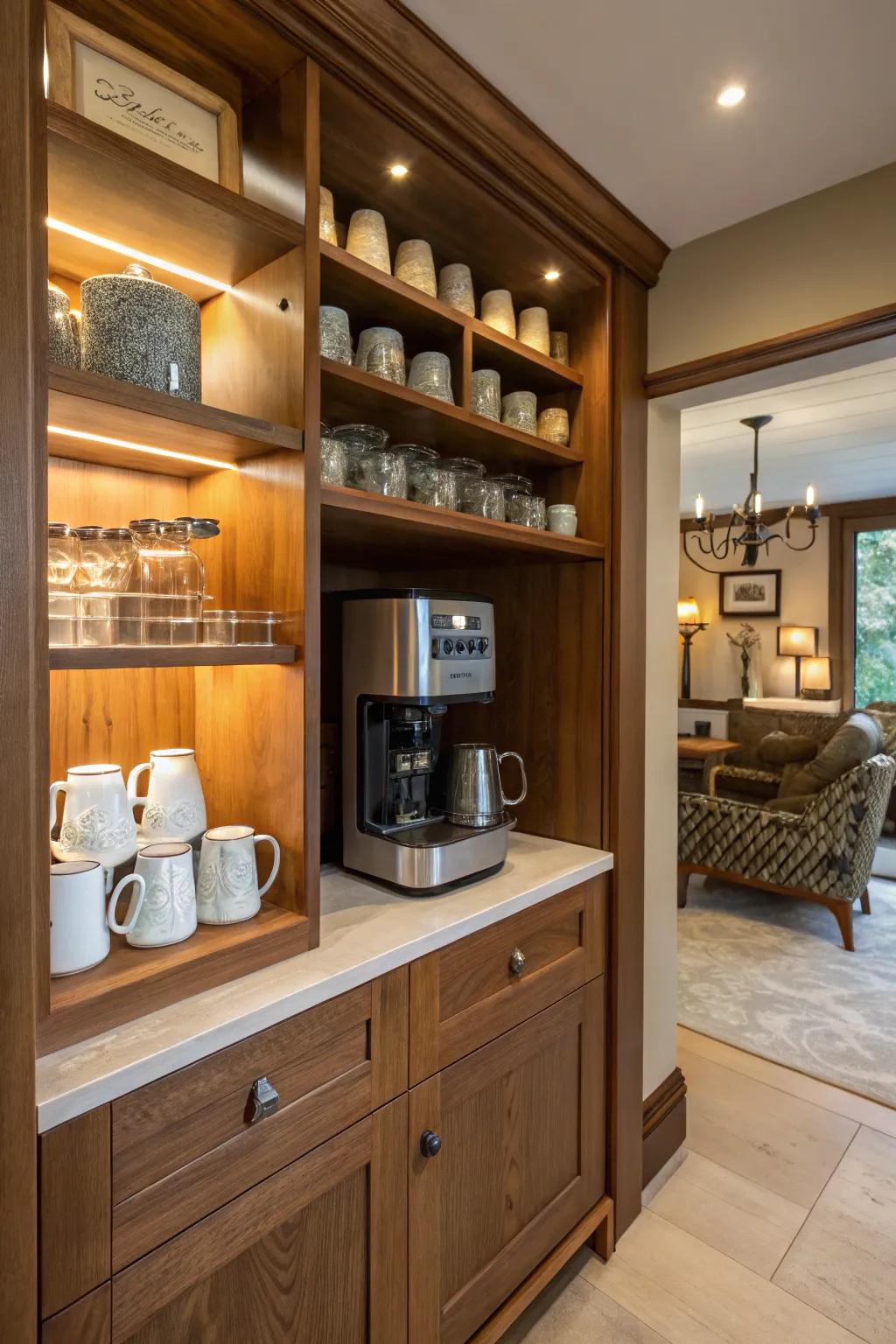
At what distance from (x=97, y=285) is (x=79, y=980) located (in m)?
0.92

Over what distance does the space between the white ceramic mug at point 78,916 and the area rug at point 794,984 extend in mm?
2518

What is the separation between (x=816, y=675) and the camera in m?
6.10

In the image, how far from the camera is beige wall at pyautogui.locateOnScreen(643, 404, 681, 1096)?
2.00 meters

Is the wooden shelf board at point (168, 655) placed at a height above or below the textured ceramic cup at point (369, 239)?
below

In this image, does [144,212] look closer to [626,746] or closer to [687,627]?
[626,746]

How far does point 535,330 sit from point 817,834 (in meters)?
2.93

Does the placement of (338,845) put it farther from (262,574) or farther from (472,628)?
(262,574)

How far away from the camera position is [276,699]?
1.19 m

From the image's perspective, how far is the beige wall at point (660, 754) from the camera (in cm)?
200

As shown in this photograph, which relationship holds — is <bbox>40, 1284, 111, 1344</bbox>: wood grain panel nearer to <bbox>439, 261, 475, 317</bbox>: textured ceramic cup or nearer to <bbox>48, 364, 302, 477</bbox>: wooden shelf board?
<bbox>48, 364, 302, 477</bbox>: wooden shelf board

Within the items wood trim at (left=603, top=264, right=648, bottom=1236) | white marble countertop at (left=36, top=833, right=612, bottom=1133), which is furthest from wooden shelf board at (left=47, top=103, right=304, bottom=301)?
white marble countertop at (left=36, top=833, right=612, bottom=1133)

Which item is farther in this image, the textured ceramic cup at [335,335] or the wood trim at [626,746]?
the wood trim at [626,746]

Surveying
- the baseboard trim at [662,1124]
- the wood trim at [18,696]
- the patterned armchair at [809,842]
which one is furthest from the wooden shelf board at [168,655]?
the patterned armchair at [809,842]

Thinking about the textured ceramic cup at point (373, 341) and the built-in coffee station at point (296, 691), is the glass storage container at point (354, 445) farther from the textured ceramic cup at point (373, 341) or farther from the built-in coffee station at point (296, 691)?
the textured ceramic cup at point (373, 341)
